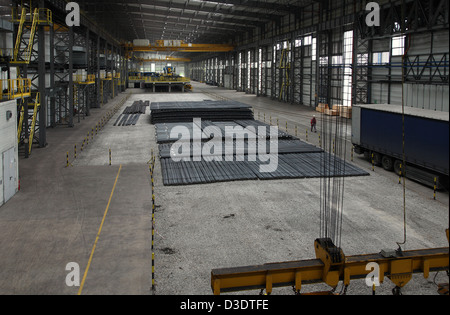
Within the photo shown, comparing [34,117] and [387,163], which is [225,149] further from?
[34,117]

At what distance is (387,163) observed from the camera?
21.9 meters

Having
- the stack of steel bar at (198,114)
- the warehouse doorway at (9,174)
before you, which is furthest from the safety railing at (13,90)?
the stack of steel bar at (198,114)

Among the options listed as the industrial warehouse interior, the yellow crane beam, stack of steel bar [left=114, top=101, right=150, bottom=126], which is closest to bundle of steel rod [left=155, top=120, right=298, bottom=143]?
the industrial warehouse interior

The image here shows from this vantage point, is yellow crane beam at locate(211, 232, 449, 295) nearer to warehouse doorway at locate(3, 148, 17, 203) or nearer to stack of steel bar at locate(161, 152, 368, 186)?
stack of steel bar at locate(161, 152, 368, 186)

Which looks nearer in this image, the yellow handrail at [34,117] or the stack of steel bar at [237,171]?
the stack of steel bar at [237,171]

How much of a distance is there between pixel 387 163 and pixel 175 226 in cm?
1259

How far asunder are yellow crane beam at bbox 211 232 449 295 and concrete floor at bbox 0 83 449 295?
1488 mm

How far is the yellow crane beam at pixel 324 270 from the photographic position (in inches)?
333

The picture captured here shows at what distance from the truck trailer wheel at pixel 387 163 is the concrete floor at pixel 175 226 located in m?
0.45

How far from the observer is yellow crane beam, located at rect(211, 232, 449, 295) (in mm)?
8461

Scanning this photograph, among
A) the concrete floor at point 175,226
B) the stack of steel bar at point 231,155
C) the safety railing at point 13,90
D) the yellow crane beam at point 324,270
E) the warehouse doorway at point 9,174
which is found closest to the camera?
the yellow crane beam at point 324,270

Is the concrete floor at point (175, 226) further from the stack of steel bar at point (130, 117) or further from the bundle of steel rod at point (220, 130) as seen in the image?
the stack of steel bar at point (130, 117)

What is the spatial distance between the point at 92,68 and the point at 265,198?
118 ft

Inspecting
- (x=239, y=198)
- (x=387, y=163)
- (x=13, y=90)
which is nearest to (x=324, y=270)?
(x=239, y=198)
